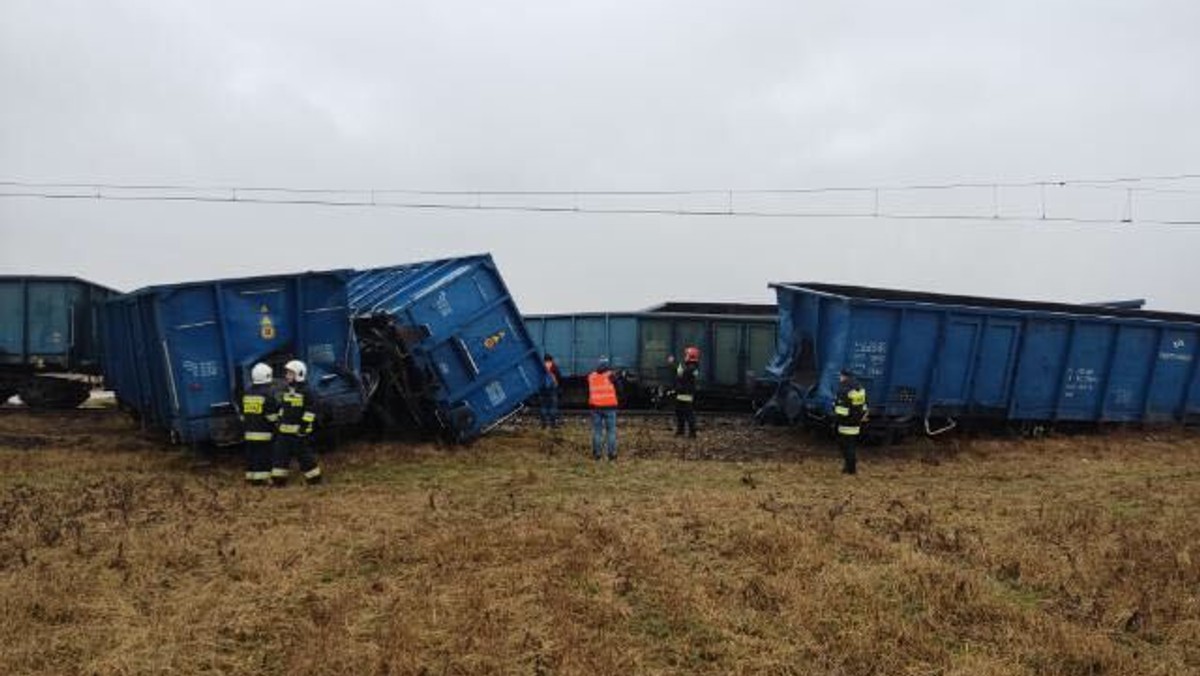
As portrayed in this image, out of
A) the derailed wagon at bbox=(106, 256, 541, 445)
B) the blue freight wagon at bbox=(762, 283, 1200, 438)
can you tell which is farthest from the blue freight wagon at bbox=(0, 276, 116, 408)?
the blue freight wagon at bbox=(762, 283, 1200, 438)

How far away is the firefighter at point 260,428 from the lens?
390 inches

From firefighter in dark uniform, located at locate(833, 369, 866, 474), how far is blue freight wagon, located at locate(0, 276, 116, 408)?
13.7 m

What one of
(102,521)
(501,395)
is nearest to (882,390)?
(501,395)

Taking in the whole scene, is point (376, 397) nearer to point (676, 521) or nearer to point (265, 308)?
point (265, 308)

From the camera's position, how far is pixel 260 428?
9.97 metres

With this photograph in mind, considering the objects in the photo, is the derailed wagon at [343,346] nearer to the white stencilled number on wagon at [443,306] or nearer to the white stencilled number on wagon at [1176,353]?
the white stencilled number on wagon at [443,306]

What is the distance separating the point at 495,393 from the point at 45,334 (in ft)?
34.7

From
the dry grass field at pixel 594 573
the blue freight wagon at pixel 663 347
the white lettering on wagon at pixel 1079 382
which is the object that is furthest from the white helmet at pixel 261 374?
the white lettering on wagon at pixel 1079 382

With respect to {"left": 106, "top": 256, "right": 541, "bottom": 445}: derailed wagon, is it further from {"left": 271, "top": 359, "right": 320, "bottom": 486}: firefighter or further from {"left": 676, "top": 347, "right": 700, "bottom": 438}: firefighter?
{"left": 676, "top": 347, "right": 700, "bottom": 438}: firefighter

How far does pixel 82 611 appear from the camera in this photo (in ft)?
17.3

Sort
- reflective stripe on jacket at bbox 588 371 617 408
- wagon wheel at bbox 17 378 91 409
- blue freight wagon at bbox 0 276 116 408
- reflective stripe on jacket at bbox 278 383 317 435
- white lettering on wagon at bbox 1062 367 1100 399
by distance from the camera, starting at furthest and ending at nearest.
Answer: wagon wheel at bbox 17 378 91 409 < blue freight wagon at bbox 0 276 116 408 < white lettering on wagon at bbox 1062 367 1100 399 < reflective stripe on jacket at bbox 588 371 617 408 < reflective stripe on jacket at bbox 278 383 317 435

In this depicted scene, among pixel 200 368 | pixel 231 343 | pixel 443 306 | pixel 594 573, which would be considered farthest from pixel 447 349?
pixel 594 573

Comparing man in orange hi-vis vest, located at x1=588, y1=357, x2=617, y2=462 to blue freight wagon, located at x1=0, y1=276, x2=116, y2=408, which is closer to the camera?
man in orange hi-vis vest, located at x1=588, y1=357, x2=617, y2=462

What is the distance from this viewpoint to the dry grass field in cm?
470
